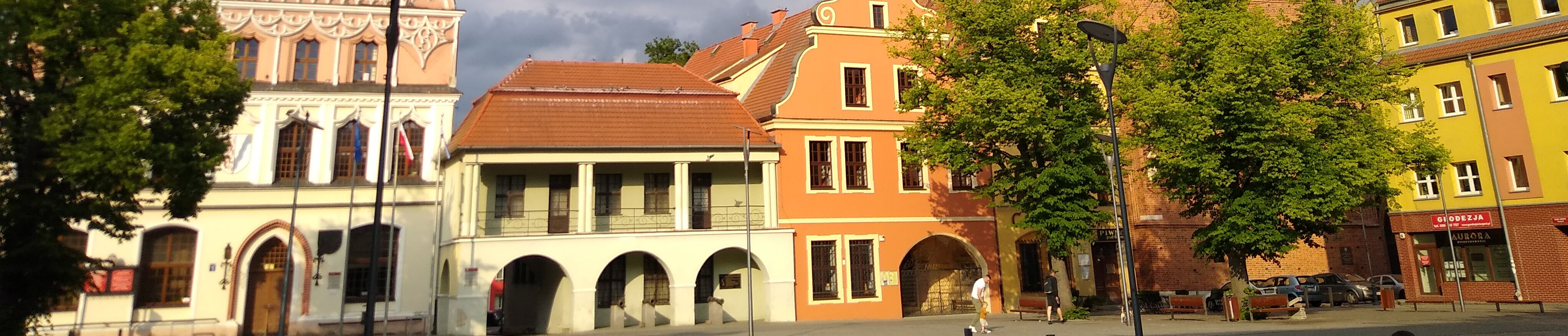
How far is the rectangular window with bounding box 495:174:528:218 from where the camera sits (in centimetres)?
2728

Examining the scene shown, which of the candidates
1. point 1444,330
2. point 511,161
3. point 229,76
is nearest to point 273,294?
point 511,161

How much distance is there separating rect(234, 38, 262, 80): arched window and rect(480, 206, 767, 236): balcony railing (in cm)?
879

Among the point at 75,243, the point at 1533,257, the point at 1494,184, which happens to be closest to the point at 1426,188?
the point at 1494,184

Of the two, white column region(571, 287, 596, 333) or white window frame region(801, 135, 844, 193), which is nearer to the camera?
white column region(571, 287, 596, 333)

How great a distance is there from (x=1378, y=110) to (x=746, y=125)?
16.7m

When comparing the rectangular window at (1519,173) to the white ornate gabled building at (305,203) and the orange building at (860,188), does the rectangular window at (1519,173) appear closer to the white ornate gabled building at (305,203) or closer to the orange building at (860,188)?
the orange building at (860,188)

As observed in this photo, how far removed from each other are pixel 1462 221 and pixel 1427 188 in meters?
1.76

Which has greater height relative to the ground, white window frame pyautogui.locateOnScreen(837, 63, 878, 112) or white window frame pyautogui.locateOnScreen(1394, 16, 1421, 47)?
white window frame pyautogui.locateOnScreen(1394, 16, 1421, 47)

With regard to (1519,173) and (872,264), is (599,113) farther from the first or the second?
(1519,173)

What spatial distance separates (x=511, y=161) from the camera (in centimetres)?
2556

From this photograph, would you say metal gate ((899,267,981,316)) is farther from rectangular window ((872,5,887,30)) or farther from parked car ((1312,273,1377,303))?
parked car ((1312,273,1377,303))

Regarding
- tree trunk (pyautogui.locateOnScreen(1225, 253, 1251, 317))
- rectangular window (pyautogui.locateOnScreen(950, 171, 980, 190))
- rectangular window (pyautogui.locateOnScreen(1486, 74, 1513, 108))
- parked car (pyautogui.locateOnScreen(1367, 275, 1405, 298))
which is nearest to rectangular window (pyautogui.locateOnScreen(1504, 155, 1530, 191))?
rectangular window (pyautogui.locateOnScreen(1486, 74, 1513, 108))

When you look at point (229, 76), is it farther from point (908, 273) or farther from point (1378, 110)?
point (1378, 110)

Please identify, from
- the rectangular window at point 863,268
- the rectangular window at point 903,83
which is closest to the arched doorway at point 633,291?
the rectangular window at point 863,268
